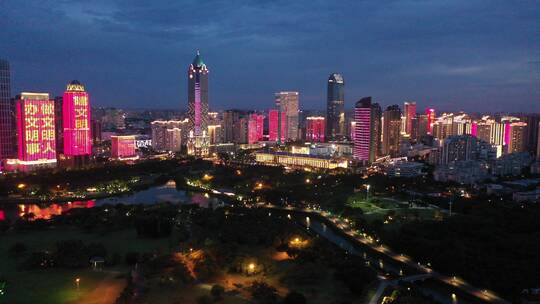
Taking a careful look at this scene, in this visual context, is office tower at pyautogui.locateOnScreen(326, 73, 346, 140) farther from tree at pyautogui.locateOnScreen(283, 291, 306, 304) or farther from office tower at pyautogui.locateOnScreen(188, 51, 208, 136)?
tree at pyautogui.locateOnScreen(283, 291, 306, 304)

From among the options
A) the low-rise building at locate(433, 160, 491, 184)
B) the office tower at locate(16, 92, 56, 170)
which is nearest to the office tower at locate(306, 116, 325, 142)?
the low-rise building at locate(433, 160, 491, 184)

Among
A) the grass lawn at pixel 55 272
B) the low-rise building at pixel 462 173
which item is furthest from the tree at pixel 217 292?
the low-rise building at pixel 462 173

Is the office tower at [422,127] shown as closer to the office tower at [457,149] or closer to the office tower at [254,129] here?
the office tower at [254,129]

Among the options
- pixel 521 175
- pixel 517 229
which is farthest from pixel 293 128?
pixel 517 229

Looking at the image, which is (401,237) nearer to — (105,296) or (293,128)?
(105,296)

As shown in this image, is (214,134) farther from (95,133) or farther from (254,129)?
(95,133)

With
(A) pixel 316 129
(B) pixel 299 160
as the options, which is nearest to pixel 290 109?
(A) pixel 316 129

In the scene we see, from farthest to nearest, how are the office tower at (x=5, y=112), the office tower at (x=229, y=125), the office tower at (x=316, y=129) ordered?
the office tower at (x=316, y=129), the office tower at (x=229, y=125), the office tower at (x=5, y=112)
